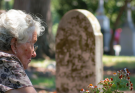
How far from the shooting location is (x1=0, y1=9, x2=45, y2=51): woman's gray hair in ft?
6.47

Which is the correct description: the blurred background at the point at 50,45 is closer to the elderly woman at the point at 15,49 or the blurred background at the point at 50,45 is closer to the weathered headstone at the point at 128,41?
the weathered headstone at the point at 128,41

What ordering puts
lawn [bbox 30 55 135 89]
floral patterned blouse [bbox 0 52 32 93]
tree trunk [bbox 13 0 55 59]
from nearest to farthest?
floral patterned blouse [bbox 0 52 32 93] < lawn [bbox 30 55 135 89] < tree trunk [bbox 13 0 55 59]

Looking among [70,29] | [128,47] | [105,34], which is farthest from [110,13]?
[70,29]

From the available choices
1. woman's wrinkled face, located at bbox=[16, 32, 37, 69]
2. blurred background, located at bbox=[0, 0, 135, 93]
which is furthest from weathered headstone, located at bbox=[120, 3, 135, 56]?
woman's wrinkled face, located at bbox=[16, 32, 37, 69]

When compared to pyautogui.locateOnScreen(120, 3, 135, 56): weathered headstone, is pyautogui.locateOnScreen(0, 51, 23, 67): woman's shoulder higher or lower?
lower

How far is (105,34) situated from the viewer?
1034 inches

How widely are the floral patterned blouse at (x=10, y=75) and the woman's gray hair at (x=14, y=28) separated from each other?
0.47ft

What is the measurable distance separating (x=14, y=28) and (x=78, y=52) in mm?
2562

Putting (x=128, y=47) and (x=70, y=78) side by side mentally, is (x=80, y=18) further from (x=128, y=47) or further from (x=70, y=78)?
(x=128, y=47)

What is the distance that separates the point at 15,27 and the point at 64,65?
9.05ft

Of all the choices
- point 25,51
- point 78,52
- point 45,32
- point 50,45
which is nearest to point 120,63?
point 50,45

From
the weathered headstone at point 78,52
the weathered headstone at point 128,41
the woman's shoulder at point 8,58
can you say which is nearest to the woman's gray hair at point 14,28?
the woman's shoulder at point 8,58

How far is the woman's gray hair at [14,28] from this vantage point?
1.97m

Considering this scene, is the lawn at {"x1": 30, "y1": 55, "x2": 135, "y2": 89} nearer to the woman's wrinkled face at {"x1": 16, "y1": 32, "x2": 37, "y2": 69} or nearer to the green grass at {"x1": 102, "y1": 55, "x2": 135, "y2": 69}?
the green grass at {"x1": 102, "y1": 55, "x2": 135, "y2": 69}
